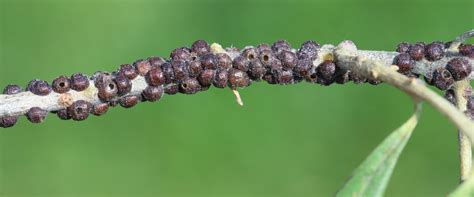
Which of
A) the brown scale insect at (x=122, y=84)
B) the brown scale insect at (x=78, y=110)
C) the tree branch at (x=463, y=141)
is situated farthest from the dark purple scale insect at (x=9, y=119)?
the tree branch at (x=463, y=141)

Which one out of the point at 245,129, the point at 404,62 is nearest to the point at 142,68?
the point at 404,62

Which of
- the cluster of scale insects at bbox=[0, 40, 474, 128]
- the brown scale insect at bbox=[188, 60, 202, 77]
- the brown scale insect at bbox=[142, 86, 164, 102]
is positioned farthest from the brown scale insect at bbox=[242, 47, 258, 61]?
the brown scale insect at bbox=[142, 86, 164, 102]

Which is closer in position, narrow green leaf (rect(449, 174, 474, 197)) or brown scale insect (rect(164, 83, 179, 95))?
narrow green leaf (rect(449, 174, 474, 197))

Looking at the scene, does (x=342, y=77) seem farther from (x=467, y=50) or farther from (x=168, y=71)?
(x=168, y=71)

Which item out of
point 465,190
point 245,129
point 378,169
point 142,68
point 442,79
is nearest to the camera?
point 465,190

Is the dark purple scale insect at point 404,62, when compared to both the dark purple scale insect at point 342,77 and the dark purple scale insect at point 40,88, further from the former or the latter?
the dark purple scale insect at point 40,88

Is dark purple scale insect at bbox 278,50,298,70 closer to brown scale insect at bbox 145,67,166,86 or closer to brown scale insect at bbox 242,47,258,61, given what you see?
brown scale insect at bbox 242,47,258,61

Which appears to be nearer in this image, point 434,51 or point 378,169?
point 378,169
